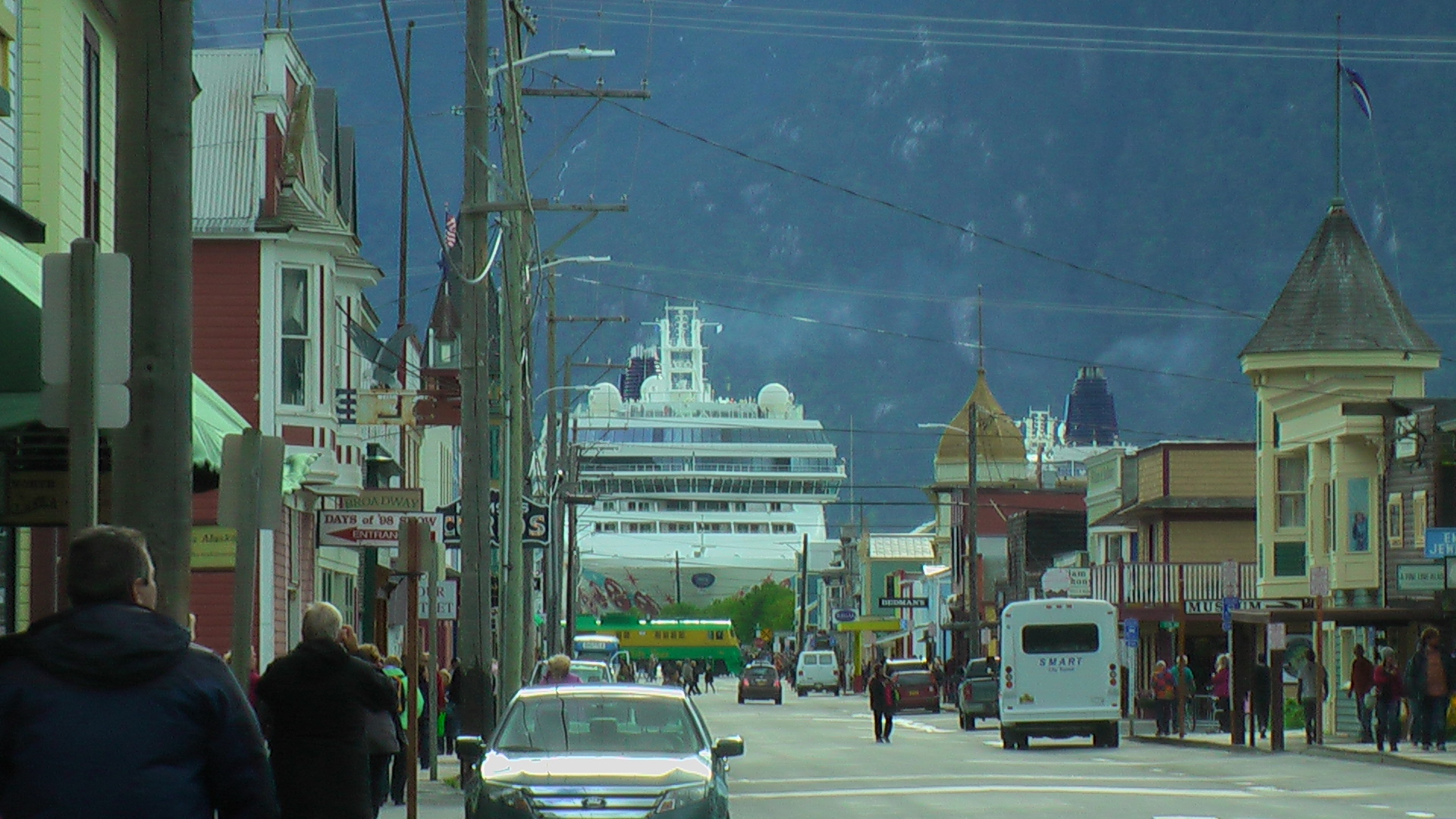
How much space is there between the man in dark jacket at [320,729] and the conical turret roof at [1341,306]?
3760 cm

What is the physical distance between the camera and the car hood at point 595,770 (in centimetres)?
1506

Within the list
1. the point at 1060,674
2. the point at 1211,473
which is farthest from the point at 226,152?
the point at 1211,473

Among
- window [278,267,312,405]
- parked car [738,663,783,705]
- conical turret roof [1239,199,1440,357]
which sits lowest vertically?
parked car [738,663,783,705]

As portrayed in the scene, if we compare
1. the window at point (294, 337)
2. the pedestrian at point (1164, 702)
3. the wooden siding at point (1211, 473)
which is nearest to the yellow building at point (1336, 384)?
the pedestrian at point (1164, 702)

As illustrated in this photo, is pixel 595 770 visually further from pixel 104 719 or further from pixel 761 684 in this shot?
pixel 761 684

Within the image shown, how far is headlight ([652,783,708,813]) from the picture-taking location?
1491 centimetres

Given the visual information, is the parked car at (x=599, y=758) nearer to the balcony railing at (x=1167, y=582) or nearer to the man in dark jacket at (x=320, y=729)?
the man in dark jacket at (x=320, y=729)

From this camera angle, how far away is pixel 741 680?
77.5 metres

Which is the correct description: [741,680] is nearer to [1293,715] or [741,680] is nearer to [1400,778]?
[1293,715]

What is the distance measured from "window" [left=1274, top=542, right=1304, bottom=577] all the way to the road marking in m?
25.5

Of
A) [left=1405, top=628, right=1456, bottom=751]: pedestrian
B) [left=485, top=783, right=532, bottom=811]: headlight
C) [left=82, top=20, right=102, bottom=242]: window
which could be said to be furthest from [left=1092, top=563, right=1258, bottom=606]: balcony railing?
[left=485, top=783, right=532, bottom=811]: headlight

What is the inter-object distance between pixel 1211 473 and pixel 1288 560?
39.1 ft

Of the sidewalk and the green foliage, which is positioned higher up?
the sidewalk

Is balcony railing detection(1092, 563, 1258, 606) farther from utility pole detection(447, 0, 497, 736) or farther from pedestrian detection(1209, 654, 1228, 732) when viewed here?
utility pole detection(447, 0, 497, 736)
